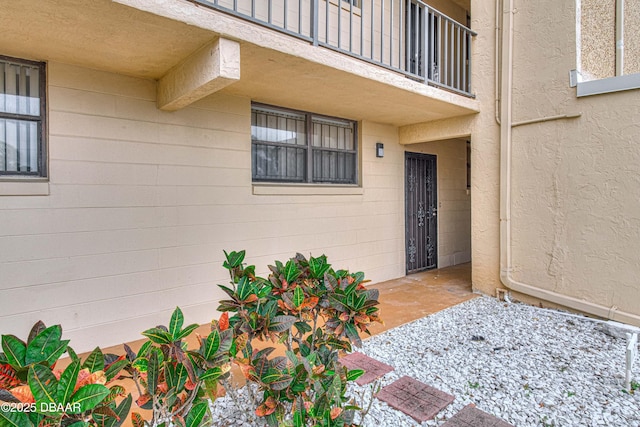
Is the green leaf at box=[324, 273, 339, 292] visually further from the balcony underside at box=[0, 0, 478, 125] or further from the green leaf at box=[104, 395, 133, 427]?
the balcony underside at box=[0, 0, 478, 125]

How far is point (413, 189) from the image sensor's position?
21.7 ft

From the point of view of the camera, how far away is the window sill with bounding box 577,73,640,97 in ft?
12.3

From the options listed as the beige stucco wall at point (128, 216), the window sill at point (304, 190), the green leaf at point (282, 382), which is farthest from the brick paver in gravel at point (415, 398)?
the window sill at point (304, 190)

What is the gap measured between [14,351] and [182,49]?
2587mm

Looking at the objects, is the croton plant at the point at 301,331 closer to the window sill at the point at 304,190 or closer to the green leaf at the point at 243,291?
the green leaf at the point at 243,291

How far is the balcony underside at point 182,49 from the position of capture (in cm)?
242

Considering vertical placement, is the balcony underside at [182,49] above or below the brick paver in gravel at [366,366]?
above

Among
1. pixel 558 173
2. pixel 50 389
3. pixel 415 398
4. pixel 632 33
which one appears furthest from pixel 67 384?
pixel 632 33

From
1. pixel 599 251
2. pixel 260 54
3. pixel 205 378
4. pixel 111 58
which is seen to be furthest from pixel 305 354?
pixel 599 251

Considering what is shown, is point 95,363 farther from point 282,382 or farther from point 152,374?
point 282,382

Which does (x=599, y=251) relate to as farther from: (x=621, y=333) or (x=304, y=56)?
(x=304, y=56)

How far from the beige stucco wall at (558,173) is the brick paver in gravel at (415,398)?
2.82 meters

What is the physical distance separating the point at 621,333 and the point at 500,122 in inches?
114

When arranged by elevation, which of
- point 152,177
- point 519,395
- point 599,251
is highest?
point 152,177
